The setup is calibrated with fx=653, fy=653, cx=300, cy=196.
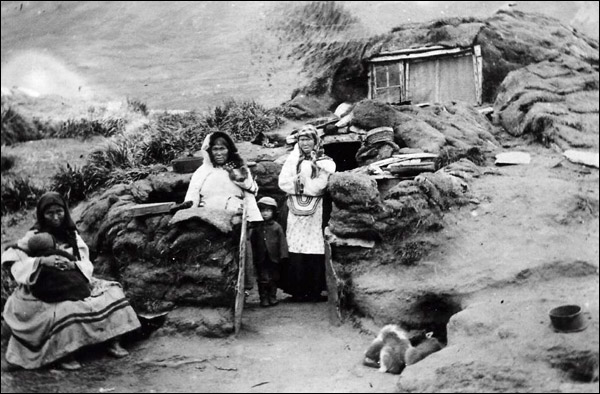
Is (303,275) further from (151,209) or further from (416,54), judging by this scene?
(416,54)

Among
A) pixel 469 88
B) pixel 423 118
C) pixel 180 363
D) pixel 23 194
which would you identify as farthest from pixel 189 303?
pixel 469 88

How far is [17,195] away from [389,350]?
528 centimetres

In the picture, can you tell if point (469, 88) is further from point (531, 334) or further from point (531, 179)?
point (531, 334)

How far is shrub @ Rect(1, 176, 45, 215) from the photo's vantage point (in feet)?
27.6

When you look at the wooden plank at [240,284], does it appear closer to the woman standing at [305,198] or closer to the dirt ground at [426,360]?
the dirt ground at [426,360]

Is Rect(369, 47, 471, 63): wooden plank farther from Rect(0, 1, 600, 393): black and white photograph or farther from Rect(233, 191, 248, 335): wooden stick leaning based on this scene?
Rect(233, 191, 248, 335): wooden stick leaning

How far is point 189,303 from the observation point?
7.36 m

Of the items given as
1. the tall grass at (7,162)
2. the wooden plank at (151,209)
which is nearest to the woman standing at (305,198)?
the wooden plank at (151,209)

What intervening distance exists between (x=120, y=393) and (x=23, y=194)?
390 cm

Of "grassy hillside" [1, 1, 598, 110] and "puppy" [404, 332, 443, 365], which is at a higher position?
"grassy hillside" [1, 1, 598, 110]

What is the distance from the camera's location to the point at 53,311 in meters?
5.95

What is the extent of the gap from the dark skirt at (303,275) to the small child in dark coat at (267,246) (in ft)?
0.69

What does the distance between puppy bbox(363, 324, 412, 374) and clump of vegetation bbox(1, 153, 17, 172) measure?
5.71 m

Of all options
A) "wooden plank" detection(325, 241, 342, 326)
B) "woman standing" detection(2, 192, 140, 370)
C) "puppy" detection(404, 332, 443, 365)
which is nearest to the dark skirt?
"wooden plank" detection(325, 241, 342, 326)
